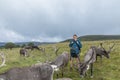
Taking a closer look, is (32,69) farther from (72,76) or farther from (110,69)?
(110,69)

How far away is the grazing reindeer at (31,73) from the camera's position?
19.4 metres

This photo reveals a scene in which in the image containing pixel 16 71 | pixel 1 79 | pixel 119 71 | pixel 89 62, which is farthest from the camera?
pixel 119 71

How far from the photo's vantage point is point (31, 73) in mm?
20203

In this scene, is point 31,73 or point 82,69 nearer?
point 31,73

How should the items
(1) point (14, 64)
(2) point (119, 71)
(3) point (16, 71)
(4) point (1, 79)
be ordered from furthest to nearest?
(1) point (14, 64) < (2) point (119, 71) < (3) point (16, 71) < (4) point (1, 79)

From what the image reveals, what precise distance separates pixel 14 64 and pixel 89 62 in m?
11.3

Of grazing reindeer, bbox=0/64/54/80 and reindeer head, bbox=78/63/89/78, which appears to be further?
reindeer head, bbox=78/63/89/78

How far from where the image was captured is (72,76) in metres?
28.8

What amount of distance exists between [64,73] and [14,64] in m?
8.49

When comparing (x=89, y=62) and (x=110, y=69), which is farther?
(x=110, y=69)

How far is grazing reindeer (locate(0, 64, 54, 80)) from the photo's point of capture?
19422 millimetres

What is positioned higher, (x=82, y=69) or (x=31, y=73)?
(x=31, y=73)

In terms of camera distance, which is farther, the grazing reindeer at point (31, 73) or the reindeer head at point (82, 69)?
the reindeer head at point (82, 69)

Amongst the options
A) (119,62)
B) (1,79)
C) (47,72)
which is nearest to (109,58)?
(119,62)
